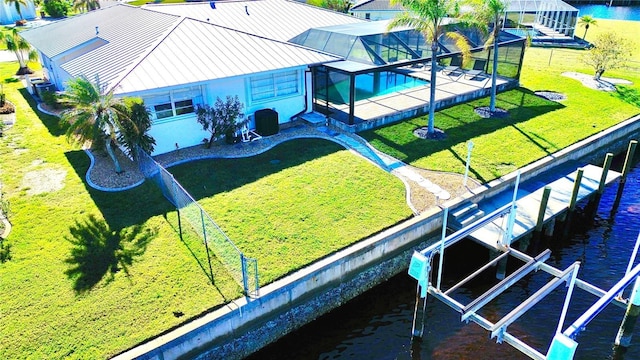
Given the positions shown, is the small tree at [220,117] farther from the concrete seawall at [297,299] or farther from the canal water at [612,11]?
the canal water at [612,11]

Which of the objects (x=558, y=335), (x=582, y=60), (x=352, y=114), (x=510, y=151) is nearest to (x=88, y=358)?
(x=558, y=335)

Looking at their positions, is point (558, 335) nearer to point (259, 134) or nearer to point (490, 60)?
point (259, 134)

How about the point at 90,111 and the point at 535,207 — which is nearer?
the point at 90,111

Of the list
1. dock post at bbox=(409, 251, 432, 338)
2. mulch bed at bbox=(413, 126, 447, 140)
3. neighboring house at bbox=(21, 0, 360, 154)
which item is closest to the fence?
neighboring house at bbox=(21, 0, 360, 154)

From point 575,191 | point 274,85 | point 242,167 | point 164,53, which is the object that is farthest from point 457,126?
point 164,53

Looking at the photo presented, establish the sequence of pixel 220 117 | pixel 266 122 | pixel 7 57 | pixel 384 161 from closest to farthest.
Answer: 1. pixel 384 161
2. pixel 220 117
3. pixel 266 122
4. pixel 7 57

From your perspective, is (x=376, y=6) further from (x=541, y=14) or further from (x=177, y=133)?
(x=177, y=133)
